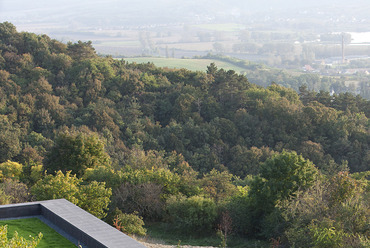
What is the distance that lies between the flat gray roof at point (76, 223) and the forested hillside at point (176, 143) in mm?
5215

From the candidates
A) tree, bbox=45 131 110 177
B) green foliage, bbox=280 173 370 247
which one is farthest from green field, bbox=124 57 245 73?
green foliage, bbox=280 173 370 247

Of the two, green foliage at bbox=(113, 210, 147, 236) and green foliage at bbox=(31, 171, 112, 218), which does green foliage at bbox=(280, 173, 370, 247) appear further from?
green foliage at bbox=(31, 171, 112, 218)

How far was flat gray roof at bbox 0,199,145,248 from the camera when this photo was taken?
32.9ft

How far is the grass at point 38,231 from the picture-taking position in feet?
35.6

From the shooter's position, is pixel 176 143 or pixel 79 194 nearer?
pixel 79 194

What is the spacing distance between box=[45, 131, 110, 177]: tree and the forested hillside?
2.5 inches

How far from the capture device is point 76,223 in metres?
11.2

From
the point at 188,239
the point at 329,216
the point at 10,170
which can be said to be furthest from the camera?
the point at 10,170

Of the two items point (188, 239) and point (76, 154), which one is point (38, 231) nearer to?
point (188, 239)

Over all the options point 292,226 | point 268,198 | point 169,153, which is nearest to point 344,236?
point 292,226

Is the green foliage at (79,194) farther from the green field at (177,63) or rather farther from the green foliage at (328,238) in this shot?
the green field at (177,63)

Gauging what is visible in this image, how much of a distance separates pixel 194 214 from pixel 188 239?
3.40 ft

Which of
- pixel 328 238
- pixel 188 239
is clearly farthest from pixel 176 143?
pixel 328 238

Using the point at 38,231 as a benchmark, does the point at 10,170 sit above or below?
below
